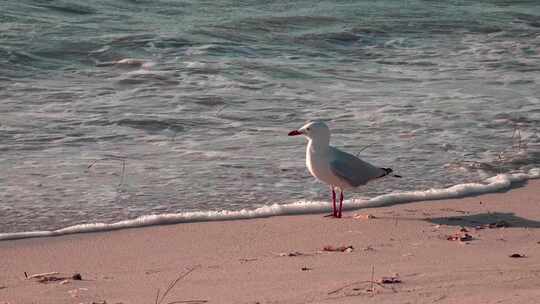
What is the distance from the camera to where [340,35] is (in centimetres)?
1398

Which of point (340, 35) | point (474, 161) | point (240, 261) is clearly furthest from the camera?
point (340, 35)

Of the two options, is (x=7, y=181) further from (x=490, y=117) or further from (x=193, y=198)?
(x=490, y=117)

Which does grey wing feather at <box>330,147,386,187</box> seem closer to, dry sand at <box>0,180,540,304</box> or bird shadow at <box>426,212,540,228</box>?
dry sand at <box>0,180,540,304</box>

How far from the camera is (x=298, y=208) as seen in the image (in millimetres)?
6297

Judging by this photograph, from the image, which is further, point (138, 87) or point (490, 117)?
point (138, 87)

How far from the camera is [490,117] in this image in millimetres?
9023

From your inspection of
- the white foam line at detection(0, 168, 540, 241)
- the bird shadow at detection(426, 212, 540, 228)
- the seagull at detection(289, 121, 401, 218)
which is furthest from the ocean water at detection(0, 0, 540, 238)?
the bird shadow at detection(426, 212, 540, 228)

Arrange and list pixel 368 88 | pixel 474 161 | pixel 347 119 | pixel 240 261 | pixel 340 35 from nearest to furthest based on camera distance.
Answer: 1. pixel 240 261
2. pixel 474 161
3. pixel 347 119
4. pixel 368 88
5. pixel 340 35

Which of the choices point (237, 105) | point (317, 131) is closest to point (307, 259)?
point (317, 131)

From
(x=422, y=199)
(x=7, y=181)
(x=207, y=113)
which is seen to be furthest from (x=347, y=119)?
(x=7, y=181)

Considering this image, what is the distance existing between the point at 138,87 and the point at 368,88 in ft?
7.60

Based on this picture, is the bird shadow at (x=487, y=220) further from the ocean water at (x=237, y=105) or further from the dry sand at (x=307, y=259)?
the ocean water at (x=237, y=105)

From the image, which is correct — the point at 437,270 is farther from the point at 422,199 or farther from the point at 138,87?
the point at 138,87

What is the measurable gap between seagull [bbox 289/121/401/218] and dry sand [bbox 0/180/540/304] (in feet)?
0.68
